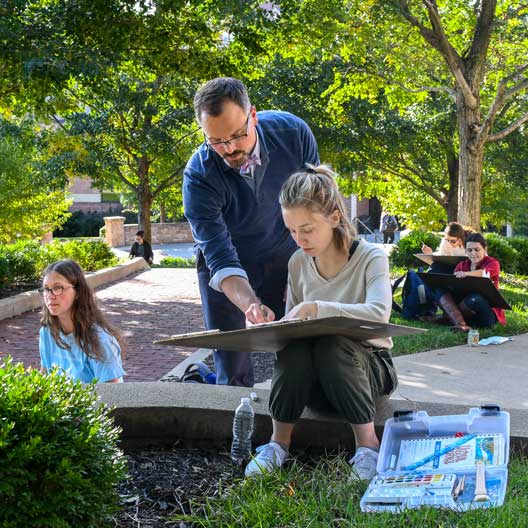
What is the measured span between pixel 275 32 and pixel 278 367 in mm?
10667

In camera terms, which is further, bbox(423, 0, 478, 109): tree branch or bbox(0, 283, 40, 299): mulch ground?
bbox(423, 0, 478, 109): tree branch

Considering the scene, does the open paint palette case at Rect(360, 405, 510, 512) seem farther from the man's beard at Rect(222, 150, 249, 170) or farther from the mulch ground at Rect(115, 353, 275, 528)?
the man's beard at Rect(222, 150, 249, 170)

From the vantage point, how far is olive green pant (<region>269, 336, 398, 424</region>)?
3184 mm

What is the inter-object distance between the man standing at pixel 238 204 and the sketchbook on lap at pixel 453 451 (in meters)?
0.82

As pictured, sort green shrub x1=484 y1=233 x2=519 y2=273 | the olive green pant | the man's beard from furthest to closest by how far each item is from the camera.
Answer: green shrub x1=484 y1=233 x2=519 y2=273 → the man's beard → the olive green pant

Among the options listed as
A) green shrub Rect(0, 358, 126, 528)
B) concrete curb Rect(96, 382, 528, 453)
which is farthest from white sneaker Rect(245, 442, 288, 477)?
green shrub Rect(0, 358, 126, 528)

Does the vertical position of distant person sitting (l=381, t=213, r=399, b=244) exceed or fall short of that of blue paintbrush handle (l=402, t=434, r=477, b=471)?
it falls short

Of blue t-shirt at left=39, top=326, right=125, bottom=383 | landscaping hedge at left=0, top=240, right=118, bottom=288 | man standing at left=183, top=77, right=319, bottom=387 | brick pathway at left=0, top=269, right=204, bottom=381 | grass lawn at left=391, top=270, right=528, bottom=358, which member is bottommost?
brick pathway at left=0, top=269, right=204, bottom=381

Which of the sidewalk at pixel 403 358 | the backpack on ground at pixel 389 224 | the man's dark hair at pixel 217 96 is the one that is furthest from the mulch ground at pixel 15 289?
the backpack on ground at pixel 389 224

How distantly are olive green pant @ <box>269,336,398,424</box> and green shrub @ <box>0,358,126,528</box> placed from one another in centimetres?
86

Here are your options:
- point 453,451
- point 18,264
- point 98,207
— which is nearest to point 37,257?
point 18,264

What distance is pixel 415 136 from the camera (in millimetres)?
21359

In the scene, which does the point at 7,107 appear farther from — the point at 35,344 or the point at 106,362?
the point at 106,362

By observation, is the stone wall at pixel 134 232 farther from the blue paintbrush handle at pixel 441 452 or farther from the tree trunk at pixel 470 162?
the blue paintbrush handle at pixel 441 452
